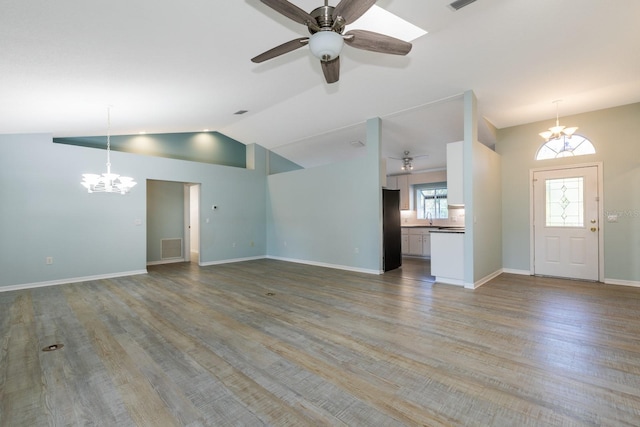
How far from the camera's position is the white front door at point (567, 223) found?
5.27 meters

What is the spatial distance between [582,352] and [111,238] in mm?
7574

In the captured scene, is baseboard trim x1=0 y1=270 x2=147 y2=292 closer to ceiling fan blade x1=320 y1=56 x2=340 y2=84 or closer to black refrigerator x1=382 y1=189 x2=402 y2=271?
black refrigerator x1=382 y1=189 x2=402 y2=271

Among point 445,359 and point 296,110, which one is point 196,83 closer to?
point 296,110

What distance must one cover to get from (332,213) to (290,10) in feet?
16.8

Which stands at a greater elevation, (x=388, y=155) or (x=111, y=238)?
(x=388, y=155)

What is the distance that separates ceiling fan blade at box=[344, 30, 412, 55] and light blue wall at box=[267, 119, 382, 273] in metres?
3.38

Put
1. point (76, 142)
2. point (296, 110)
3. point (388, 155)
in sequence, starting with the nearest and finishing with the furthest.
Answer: point (76, 142) < point (296, 110) < point (388, 155)

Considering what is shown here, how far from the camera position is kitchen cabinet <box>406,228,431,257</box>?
8.41m

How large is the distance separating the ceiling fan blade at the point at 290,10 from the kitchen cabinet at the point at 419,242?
7.29 m

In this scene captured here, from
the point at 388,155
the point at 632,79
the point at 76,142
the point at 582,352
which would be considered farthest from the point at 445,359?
the point at 76,142

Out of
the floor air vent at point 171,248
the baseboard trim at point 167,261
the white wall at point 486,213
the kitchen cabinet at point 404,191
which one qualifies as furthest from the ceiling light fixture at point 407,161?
the baseboard trim at point 167,261

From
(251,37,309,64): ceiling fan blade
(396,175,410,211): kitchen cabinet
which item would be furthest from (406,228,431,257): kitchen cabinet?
(251,37,309,64): ceiling fan blade

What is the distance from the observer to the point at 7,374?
7.39 ft

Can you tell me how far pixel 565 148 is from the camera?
5598 millimetres
